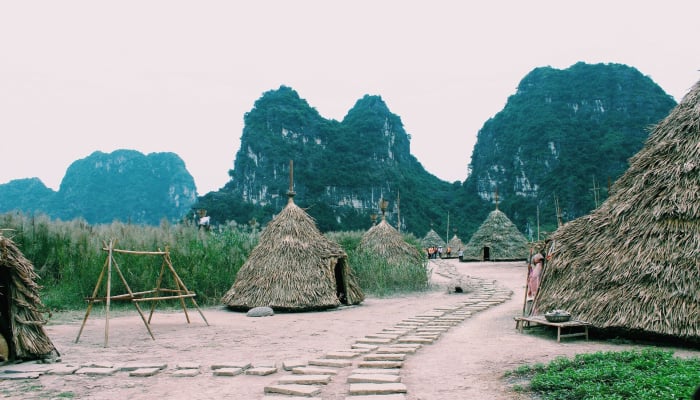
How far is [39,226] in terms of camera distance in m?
11.7

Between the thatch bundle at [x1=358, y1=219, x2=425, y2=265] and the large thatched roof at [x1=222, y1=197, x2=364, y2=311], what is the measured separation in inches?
193

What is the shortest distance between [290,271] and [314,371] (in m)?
5.39

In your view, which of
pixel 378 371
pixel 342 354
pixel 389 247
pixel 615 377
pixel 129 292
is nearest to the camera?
pixel 615 377

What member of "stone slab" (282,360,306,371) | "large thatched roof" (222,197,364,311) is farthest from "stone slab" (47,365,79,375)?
"large thatched roof" (222,197,364,311)

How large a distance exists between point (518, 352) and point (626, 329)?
140 cm

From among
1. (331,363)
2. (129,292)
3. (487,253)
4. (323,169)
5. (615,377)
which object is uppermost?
(323,169)

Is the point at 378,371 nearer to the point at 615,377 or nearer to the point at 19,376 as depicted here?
the point at 615,377

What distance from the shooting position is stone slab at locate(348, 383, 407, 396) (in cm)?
420

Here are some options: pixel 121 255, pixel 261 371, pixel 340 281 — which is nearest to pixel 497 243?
pixel 340 281

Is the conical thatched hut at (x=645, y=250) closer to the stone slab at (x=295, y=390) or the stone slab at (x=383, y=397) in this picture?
the stone slab at (x=383, y=397)

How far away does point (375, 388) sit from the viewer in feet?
14.0

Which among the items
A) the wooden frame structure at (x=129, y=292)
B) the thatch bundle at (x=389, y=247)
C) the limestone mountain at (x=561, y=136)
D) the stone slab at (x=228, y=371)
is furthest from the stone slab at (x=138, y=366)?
the limestone mountain at (x=561, y=136)

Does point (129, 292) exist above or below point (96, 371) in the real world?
above

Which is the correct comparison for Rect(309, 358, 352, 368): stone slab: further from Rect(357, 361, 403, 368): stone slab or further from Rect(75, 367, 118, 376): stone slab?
Rect(75, 367, 118, 376): stone slab
